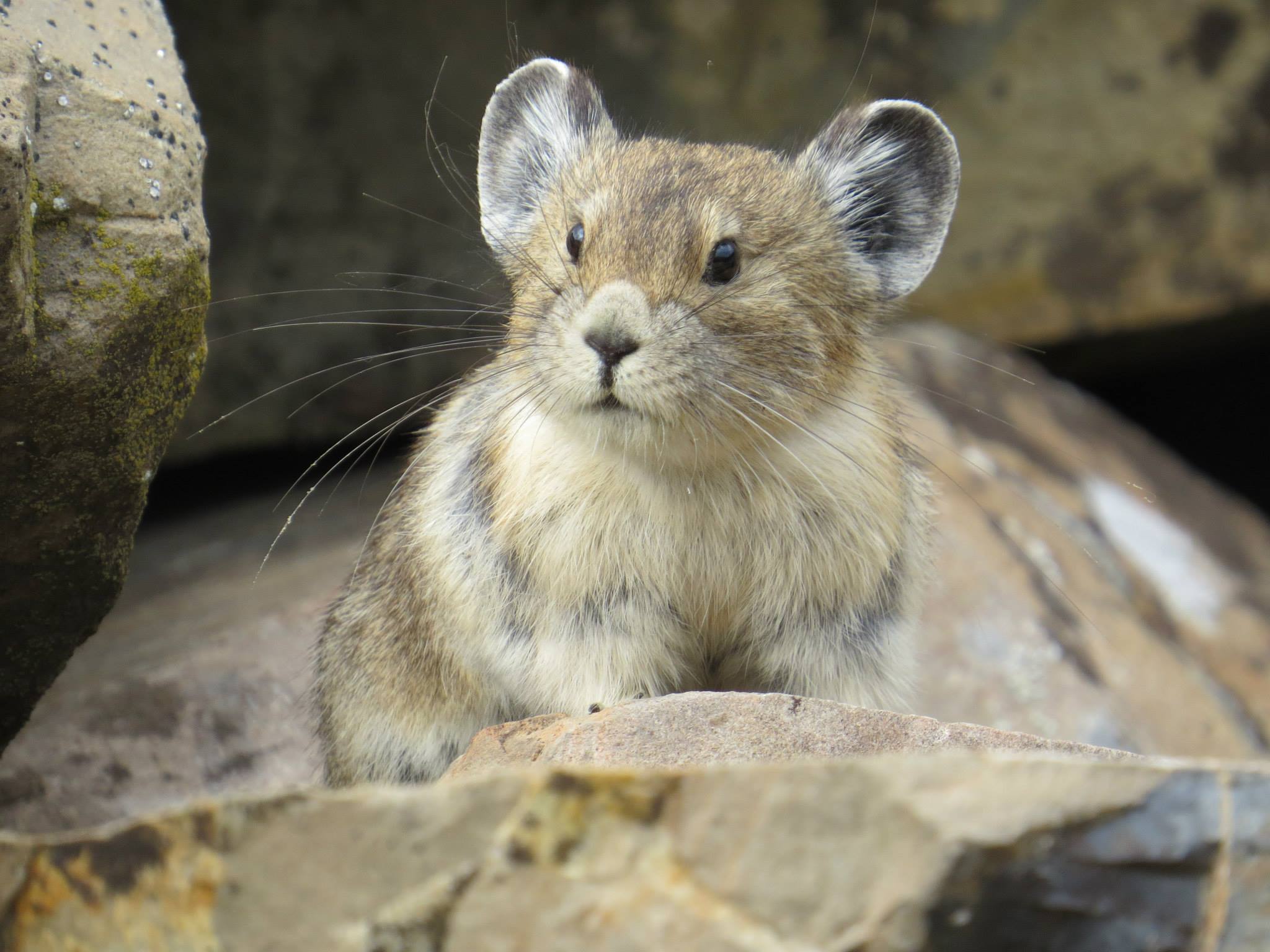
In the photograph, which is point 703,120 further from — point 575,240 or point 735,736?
point 735,736

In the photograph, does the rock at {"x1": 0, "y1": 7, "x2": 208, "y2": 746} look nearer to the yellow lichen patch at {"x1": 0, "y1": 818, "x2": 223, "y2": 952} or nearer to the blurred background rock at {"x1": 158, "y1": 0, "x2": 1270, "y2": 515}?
the yellow lichen patch at {"x1": 0, "y1": 818, "x2": 223, "y2": 952}

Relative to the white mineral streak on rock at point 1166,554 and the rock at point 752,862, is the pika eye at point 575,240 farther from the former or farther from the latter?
the white mineral streak on rock at point 1166,554

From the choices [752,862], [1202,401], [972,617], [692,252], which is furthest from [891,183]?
[1202,401]

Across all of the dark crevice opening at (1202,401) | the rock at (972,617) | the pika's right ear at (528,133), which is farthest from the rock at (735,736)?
the dark crevice opening at (1202,401)

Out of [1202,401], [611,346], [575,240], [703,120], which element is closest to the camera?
[611,346]

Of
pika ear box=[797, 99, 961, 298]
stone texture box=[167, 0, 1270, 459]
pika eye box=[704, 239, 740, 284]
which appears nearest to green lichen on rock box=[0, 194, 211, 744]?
pika eye box=[704, 239, 740, 284]
